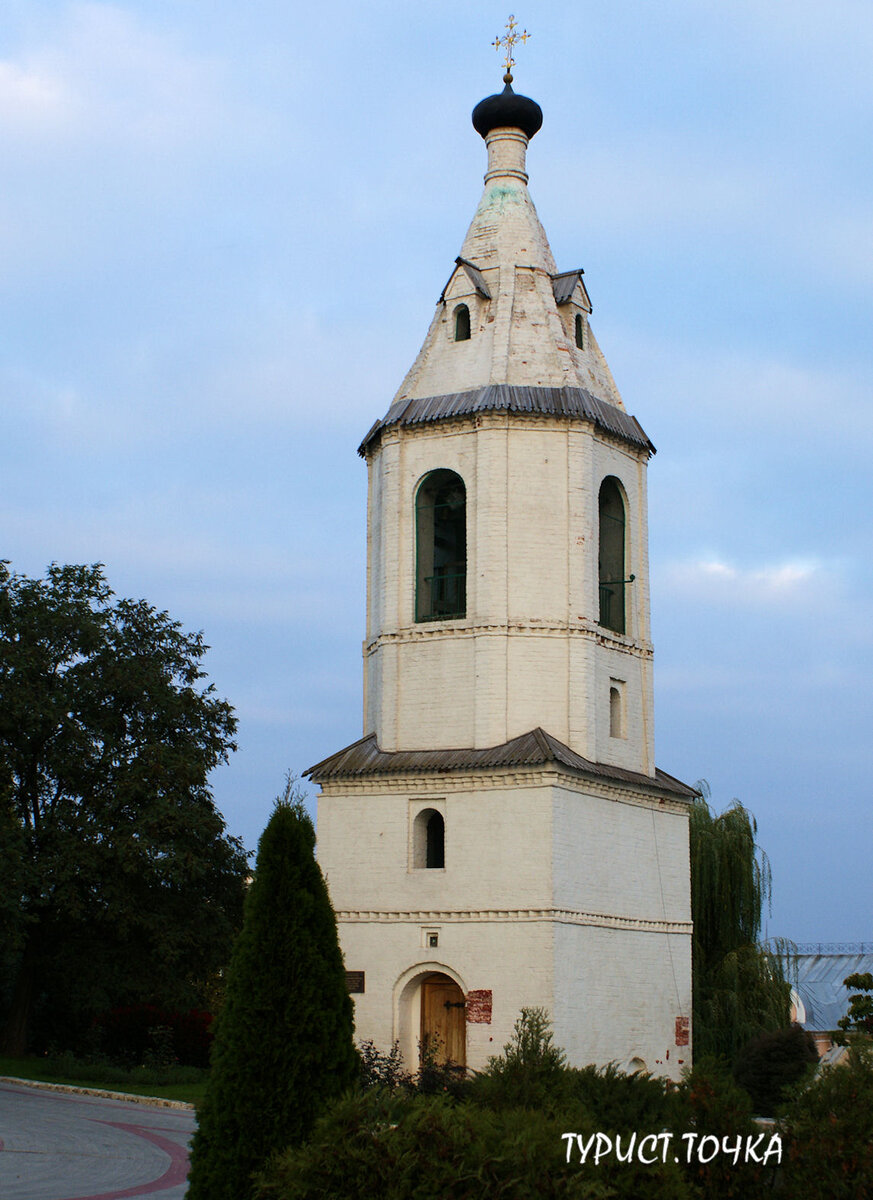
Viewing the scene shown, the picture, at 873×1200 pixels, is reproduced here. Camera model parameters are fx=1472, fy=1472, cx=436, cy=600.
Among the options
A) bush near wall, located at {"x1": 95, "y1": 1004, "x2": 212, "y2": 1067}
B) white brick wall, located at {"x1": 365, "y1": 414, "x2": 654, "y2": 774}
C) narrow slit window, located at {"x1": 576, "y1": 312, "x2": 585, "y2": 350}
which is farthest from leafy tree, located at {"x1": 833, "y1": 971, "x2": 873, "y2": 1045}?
bush near wall, located at {"x1": 95, "y1": 1004, "x2": 212, "y2": 1067}

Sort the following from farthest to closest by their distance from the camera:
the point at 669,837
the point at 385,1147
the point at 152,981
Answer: the point at 152,981, the point at 669,837, the point at 385,1147

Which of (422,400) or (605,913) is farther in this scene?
(422,400)

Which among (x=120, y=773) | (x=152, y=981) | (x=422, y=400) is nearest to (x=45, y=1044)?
(x=152, y=981)

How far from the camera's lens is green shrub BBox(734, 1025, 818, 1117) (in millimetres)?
24203

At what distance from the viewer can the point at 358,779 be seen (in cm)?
2602

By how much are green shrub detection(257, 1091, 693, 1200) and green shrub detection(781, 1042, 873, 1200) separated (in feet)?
4.22

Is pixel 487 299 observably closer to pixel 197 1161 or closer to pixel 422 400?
pixel 422 400

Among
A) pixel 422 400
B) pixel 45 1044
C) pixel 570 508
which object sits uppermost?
pixel 422 400

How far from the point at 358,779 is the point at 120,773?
7.68m

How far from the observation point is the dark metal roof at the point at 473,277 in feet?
92.1

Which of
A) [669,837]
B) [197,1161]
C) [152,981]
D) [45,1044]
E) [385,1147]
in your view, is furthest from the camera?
[45,1044]

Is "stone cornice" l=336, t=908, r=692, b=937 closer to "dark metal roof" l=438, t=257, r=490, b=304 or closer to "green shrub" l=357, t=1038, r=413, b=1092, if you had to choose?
"green shrub" l=357, t=1038, r=413, b=1092

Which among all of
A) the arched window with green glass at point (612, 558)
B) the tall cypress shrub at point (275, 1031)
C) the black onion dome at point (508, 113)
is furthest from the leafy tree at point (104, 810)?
the tall cypress shrub at point (275, 1031)

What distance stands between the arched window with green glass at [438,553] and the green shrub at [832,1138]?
566 inches
